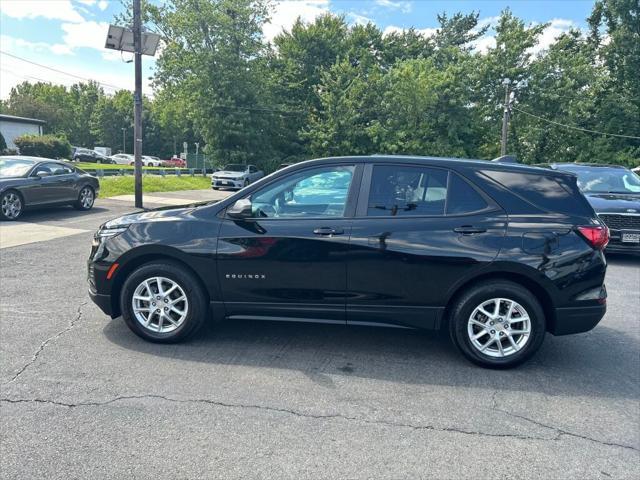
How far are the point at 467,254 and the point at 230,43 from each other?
35015 mm

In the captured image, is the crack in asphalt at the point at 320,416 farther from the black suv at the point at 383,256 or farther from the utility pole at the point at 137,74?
the utility pole at the point at 137,74

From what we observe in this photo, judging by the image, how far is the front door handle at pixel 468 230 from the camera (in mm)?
4039

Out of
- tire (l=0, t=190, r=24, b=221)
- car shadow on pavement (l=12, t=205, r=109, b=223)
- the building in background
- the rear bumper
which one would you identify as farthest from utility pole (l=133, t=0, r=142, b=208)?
the building in background

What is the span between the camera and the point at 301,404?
3.41m

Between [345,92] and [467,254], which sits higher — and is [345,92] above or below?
above

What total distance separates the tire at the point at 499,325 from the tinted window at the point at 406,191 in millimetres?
766

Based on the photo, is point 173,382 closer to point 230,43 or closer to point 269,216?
point 269,216

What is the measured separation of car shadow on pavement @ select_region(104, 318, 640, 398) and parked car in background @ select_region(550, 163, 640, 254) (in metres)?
4.01

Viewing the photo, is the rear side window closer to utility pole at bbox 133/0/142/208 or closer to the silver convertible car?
the silver convertible car

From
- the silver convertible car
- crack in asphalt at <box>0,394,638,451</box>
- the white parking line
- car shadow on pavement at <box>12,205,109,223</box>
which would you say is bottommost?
crack in asphalt at <box>0,394,638,451</box>

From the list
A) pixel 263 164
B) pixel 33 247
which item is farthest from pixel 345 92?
pixel 33 247

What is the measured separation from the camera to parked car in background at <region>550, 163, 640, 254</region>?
27.7 ft

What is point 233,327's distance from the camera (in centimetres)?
493

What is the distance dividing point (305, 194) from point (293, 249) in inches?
20.3
